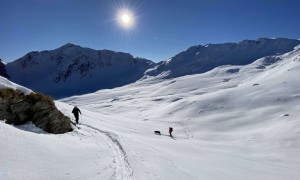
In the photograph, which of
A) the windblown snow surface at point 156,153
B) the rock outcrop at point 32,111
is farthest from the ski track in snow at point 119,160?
the rock outcrop at point 32,111

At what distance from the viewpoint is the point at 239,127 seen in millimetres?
59688

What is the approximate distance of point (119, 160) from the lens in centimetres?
1764

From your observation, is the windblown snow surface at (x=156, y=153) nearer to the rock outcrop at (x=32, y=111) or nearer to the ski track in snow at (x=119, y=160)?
the ski track in snow at (x=119, y=160)

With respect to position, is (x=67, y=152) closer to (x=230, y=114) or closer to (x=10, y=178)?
(x=10, y=178)

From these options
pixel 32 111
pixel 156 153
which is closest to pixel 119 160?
pixel 156 153

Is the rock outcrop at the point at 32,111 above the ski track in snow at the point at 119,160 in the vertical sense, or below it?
above

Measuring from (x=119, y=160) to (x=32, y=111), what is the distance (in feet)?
27.9

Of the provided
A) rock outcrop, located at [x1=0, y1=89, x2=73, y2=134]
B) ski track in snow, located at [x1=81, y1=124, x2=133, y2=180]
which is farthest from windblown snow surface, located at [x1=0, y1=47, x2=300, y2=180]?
rock outcrop, located at [x1=0, y1=89, x2=73, y2=134]

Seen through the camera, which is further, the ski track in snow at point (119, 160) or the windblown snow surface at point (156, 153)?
the ski track in snow at point (119, 160)

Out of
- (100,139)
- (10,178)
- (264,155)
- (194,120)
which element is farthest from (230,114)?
(10,178)

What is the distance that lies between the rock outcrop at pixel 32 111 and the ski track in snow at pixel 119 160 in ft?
10.8

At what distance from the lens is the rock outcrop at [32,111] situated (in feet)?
69.0

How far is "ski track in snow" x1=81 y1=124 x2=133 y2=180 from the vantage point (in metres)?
14.9

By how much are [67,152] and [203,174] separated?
8.26 m
